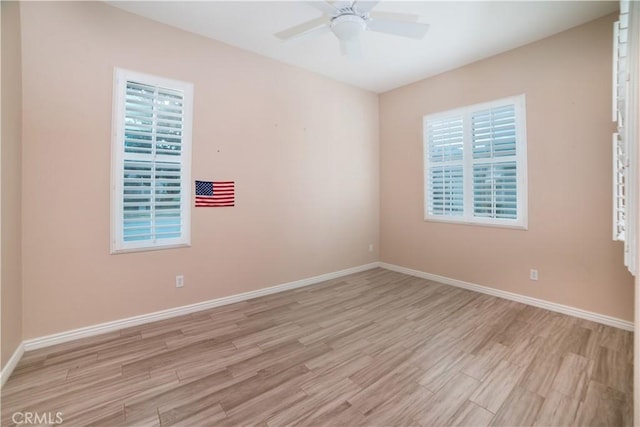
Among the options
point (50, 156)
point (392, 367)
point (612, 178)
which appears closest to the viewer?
point (392, 367)

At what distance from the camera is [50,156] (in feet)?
8.00

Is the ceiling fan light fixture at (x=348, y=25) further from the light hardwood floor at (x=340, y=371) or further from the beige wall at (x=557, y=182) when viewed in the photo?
the light hardwood floor at (x=340, y=371)

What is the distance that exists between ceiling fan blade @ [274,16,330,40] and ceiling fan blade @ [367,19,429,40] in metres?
0.38

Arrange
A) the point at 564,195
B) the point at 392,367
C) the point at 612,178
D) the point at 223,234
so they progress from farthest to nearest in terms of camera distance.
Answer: the point at 223,234
the point at 564,195
the point at 612,178
the point at 392,367

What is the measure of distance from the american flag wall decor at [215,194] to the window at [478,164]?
9.54ft

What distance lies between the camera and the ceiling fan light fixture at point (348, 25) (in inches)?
87.2

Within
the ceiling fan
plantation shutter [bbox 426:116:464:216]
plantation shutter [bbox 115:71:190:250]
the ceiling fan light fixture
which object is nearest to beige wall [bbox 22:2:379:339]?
plantation shutter [bbox 115:71:190:250]

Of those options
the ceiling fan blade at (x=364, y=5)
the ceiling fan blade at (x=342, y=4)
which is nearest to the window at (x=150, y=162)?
the ceiling fan blade at (x=342, y=4)

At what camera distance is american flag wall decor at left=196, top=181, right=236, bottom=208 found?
3.20 metres

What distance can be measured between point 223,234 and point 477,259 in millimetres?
3327

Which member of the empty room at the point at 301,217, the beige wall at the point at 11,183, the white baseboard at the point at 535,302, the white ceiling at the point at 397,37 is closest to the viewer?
the empty room at the point at 301,217

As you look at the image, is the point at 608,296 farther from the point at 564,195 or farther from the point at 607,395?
the point at 607,395

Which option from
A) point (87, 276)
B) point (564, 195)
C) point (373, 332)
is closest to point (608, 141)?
point (564, 195)

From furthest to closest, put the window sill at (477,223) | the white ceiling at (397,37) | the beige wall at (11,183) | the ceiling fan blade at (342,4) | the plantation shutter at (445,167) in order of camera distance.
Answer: the plantation shutter at (445,167) → the window sill at (477,223) → the white ceiling at (397,37) → the ceiling fan blade at (342,4) → the beige wall at (11,183)
